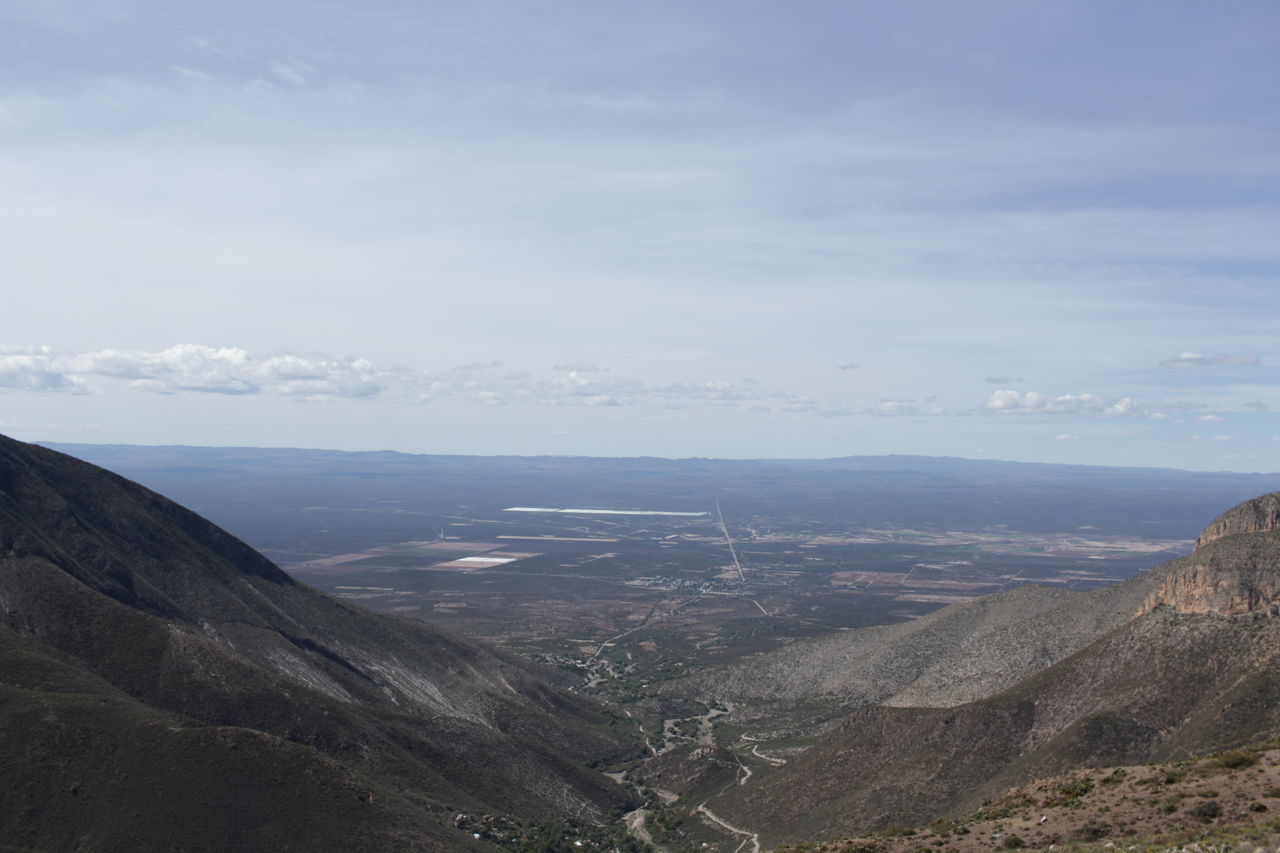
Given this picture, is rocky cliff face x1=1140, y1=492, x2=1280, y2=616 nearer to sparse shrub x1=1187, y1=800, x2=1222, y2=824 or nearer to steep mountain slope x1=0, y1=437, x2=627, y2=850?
sparse shrub x1=1187, y1=800, x2=1222, y2=824

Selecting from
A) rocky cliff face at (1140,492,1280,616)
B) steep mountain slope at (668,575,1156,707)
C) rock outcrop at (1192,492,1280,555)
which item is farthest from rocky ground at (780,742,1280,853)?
steep mountain slope at (668,575,1156,707)

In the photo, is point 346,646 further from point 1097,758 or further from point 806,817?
point 1097,758

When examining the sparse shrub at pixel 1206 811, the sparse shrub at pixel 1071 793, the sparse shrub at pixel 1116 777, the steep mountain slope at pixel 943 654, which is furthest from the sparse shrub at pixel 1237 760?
the steep mountain slope at pixel 943 654

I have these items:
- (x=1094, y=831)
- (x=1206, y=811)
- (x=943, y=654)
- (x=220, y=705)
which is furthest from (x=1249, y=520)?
(x=220, y=705)

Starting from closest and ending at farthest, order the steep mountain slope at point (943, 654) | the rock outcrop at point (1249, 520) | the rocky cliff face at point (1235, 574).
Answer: the rocky cliff face at point (1235, 574) → the rock outcrop at point (1249, 520) → the steep mountain slope at point (943, 654)

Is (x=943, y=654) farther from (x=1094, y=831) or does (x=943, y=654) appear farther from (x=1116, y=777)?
(x=1094, y=831)

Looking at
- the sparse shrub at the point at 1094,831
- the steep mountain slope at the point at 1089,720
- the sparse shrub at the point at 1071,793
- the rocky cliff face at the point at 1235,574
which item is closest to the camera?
the sparse shrub at the point at 1094,831

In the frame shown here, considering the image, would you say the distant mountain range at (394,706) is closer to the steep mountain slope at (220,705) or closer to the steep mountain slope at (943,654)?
the steep mountain slope at (220,705)

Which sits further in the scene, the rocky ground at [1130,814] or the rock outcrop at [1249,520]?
the rock outcrop at [1249,520]
